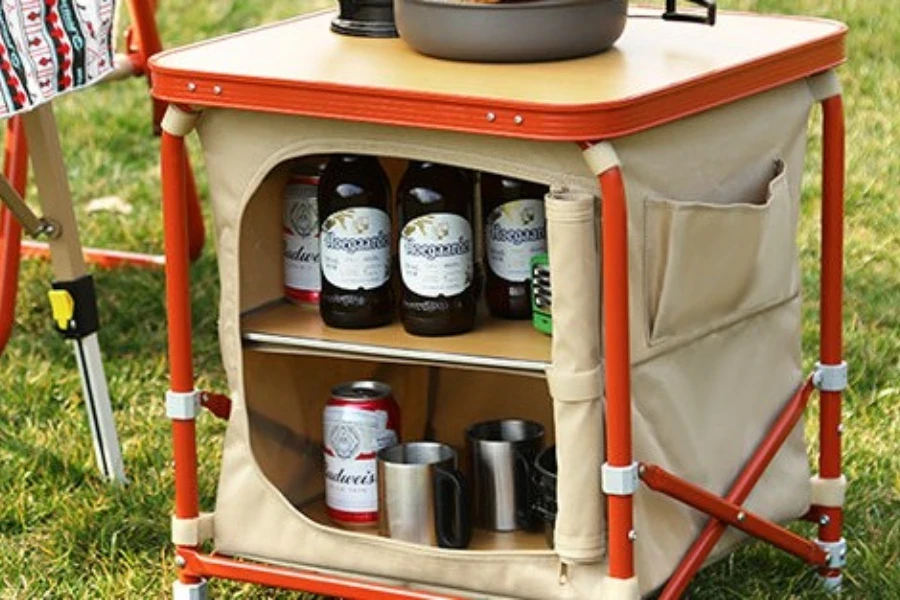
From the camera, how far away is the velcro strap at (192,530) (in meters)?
2.99

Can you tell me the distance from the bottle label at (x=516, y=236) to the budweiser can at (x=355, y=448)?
300 millimetres

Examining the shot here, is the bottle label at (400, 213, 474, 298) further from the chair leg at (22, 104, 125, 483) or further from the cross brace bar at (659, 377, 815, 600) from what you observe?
the chair leg at (22, 104, 125, 483)

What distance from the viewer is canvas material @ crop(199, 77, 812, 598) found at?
8.78ft

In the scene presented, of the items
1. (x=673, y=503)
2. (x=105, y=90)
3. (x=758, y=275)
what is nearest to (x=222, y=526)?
(x=673, y=503)

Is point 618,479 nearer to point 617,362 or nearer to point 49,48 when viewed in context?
point 617,362

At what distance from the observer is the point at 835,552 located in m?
3.13

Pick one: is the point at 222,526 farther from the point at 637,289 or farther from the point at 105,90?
the point at 105,90

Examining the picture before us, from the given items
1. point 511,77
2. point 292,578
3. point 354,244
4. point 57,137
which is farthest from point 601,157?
point 57,137

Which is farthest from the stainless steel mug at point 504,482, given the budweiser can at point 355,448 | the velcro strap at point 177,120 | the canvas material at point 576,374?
the velcro strap at point 177,120

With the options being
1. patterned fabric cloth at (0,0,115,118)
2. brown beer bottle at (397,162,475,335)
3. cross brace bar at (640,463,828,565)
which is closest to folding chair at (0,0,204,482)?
patterned fabric cloth at (0,0,115,118)

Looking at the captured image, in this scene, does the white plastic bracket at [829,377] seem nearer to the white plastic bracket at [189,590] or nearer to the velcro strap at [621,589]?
the velcro strap at [621,589]

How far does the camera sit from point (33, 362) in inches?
161

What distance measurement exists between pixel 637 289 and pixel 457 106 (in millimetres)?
328

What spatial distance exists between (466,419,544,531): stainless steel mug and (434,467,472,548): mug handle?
0.18 feet
